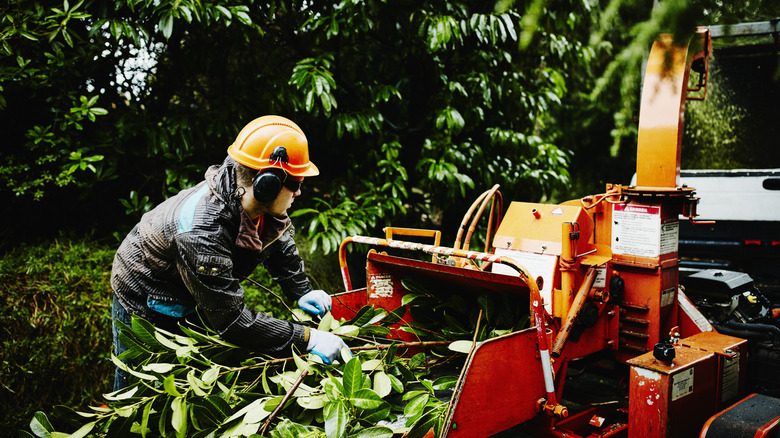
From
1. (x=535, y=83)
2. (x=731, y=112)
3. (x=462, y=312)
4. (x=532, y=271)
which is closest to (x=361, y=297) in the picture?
(x=462, y=312)

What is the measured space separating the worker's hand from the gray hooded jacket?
5cm

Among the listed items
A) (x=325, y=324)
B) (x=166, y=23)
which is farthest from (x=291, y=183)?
(x=166, y=23)

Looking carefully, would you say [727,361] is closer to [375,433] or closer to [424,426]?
[424,426]

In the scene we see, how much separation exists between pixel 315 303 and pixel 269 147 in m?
1.00

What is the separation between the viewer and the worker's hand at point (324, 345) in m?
2.35

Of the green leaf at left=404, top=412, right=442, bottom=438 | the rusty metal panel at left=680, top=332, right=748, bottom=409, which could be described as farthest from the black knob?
the green leaf at left=404, top=412, right=442, bottom=438

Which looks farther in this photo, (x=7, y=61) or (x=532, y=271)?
(x=7, y=61)

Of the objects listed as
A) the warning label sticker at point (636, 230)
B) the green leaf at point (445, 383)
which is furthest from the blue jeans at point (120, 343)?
the warning label sticker at point (636, 230)

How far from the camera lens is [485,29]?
445cm

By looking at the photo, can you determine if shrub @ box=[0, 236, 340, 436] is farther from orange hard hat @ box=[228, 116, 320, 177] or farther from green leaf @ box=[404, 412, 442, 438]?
green leaf @ box=[404, 412, 442, 438]

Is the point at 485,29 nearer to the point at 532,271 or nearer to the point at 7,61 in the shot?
the point at 532,271

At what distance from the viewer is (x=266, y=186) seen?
2.28 m

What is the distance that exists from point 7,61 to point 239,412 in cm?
325

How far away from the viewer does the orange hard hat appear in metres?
2.36
